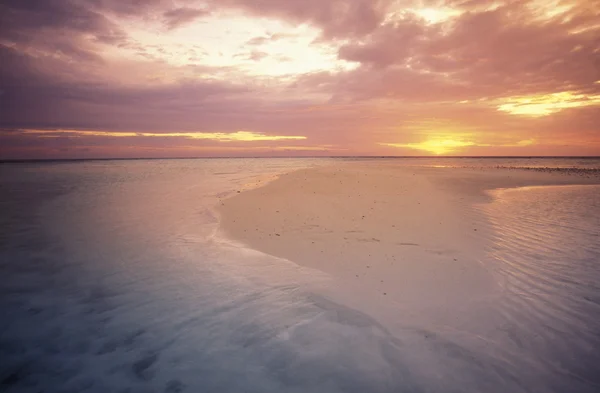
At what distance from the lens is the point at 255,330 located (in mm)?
5164

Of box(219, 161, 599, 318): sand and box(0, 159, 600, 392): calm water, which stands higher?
box(219, 161, 599, 318): sand

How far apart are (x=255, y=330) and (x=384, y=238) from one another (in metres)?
5.77

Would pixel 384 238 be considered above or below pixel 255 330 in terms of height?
above

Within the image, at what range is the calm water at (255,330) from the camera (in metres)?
4.11

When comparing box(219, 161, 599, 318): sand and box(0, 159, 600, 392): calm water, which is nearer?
box(0, 159, 600, 392): calm water

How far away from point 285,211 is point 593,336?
1077 centimetres

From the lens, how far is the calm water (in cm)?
411

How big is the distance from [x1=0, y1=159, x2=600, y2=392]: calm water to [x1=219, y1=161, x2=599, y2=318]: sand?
63 centimetres

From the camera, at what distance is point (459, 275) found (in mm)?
6898

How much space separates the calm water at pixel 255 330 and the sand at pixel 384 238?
24.8 inches

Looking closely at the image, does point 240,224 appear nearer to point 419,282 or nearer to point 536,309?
point 419,282

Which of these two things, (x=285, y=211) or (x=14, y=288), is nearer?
(x=14, y=288)

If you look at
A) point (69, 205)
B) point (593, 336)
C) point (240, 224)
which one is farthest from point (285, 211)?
point (69, 205)

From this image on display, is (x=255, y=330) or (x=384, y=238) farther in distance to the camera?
(x=384, y=238)
